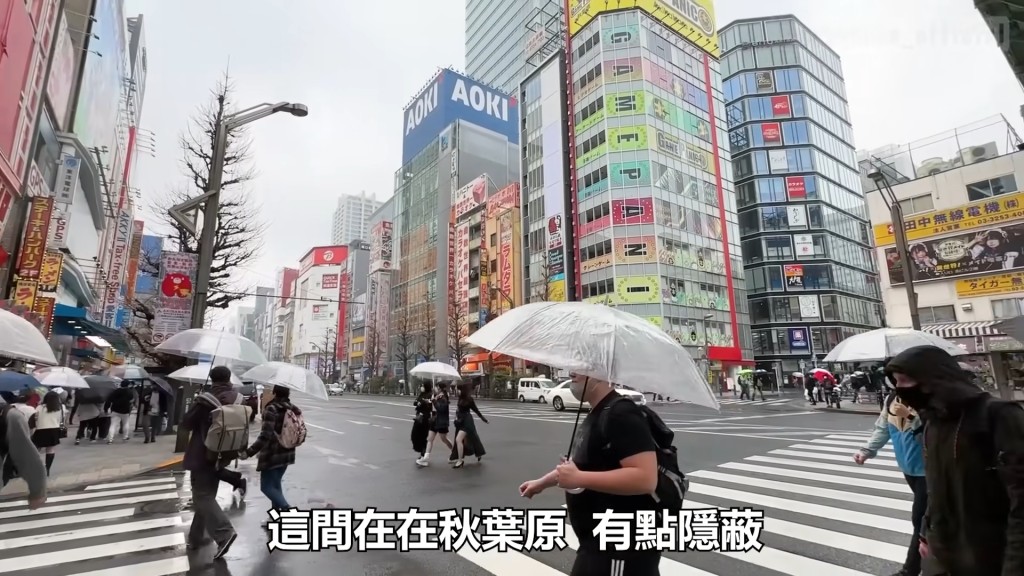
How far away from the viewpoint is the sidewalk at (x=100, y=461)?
27.3 ft

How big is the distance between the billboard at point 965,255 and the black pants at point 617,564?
96.2 ft

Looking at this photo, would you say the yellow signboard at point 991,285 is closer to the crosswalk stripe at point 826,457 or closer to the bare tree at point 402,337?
the crosswalk stripe at point 826,457

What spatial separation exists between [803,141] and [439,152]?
45.7m

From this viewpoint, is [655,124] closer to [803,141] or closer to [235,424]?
[803,141]

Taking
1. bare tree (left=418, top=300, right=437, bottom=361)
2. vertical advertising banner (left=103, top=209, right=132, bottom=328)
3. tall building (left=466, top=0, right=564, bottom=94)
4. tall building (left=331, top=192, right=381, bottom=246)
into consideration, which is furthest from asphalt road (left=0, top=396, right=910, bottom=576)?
tall building (left=331, top=192, right=381, bottom=246)

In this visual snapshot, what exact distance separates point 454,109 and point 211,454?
68.1 m

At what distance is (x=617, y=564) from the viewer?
2086mm

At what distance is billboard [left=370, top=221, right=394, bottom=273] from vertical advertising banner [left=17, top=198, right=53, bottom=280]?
61.1 m

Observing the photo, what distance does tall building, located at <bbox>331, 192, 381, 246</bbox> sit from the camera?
175 m

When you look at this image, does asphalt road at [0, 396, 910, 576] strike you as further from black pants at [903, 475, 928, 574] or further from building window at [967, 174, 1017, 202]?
building window at [967, 174, 1017, 202]

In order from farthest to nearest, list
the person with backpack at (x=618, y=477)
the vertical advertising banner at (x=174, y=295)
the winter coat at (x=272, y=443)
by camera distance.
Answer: the vertical advertising banner at (x=174, y=295), the winter coat at (x=272, y=443), the person with backpack at (x=618, y=477)

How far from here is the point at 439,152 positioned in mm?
66750

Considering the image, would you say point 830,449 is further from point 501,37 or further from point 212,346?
point 501,37

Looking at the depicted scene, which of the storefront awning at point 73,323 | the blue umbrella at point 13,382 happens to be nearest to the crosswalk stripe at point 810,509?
the blue umbrella at point 13,382
